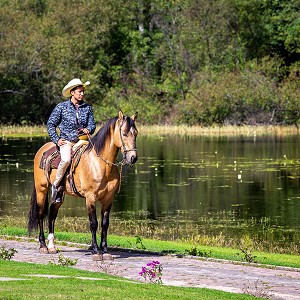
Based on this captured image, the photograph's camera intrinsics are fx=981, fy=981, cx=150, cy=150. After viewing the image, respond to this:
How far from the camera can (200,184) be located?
3444 centimetres

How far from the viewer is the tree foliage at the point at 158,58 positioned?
7400 cm

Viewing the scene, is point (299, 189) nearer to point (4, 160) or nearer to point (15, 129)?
point (4, 160)

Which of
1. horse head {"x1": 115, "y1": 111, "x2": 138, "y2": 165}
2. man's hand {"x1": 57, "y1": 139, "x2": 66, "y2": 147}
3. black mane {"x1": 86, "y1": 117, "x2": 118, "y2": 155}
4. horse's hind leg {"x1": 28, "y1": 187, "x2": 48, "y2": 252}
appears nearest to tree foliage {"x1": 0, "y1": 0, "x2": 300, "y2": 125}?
horse's hind leg {"x1": 28, "y1": 187, "x2": 48, "y2": 252}

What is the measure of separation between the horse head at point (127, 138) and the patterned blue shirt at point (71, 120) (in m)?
0.96

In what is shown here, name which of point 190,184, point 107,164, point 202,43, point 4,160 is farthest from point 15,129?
point 107,164

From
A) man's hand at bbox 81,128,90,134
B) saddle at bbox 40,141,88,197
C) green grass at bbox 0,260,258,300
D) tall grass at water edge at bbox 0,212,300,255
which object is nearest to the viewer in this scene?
green grass at bbox 0,260,258,300

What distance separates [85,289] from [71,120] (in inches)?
223

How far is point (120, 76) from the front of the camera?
8819 centimetres

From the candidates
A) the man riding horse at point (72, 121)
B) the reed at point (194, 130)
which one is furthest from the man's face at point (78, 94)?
the reed at point (194, 130)

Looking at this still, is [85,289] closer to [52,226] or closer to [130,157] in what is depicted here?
[130,157]

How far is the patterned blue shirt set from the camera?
16000 mm

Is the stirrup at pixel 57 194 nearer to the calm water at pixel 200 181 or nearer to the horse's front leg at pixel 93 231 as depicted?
the horse's front leg at pixel 93 231

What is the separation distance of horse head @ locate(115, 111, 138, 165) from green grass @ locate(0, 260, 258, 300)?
285cm

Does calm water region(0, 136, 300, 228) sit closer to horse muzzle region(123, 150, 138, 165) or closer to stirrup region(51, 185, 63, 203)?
stirrup region(51, 185, 63, 203)
